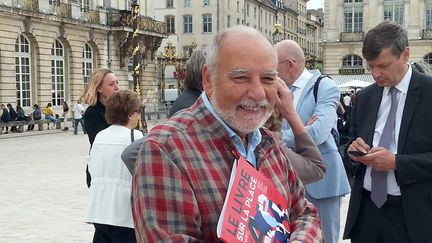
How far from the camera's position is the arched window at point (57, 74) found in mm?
32000

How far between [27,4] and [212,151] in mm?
29326

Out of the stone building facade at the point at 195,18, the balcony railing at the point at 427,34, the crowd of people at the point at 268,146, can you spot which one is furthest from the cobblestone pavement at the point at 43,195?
the stone building facade at the point at 195,18

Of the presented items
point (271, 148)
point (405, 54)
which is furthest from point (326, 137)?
point (271, 148)

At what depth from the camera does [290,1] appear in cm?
9712

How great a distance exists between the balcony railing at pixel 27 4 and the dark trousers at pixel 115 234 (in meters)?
26.2

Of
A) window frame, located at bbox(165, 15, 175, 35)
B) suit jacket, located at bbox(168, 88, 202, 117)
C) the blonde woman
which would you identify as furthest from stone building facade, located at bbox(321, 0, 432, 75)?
suit jacket, located at bbox(168, 88, 202, 117)

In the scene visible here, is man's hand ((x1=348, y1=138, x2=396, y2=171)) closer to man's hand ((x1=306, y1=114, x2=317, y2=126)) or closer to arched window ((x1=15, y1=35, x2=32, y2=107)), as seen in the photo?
man's hand ((x1=306, y1=114, x2=317, y2=126))

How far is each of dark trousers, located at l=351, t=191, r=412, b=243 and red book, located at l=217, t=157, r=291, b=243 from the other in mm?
1334

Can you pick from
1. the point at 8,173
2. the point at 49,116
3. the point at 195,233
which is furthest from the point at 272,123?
the point at 49,116

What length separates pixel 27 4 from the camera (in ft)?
95.5

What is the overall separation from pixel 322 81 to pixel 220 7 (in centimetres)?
6191

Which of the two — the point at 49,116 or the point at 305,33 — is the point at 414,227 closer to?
the point at 49,116

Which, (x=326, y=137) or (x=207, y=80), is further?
(x=326, y=137)

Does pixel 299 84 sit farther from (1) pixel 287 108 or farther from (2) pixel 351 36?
(2) pixel 351 36
